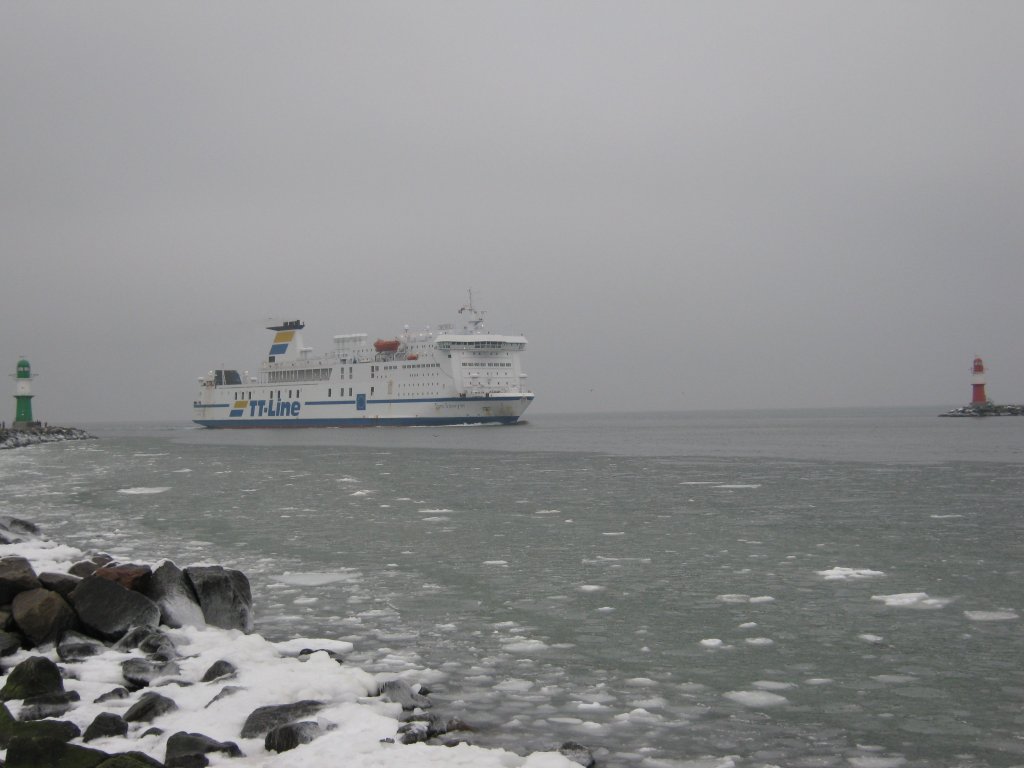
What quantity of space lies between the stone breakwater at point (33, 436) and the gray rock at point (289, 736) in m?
43.3

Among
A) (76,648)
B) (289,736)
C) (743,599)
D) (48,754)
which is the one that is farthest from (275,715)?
(743,599)

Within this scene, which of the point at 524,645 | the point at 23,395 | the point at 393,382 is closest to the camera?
the point at 524,645

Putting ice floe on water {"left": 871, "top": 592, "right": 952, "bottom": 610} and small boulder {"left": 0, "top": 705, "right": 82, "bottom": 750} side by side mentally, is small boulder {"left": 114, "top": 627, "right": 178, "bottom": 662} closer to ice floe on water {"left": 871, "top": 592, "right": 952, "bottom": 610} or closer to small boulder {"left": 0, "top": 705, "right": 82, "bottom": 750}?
small boulder {"left": 0, "top": 705, "right": 82, "bottom": 750}

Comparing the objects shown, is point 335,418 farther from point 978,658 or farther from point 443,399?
point 978,658

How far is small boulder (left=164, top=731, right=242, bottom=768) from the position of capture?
402cm

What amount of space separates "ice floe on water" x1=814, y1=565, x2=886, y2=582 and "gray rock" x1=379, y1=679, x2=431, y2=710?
16.4 feet

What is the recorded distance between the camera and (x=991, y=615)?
6.94m

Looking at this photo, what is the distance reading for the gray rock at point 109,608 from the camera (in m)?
6.25

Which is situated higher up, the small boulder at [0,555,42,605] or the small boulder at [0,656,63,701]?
the small boulder at [0,555,42,605]

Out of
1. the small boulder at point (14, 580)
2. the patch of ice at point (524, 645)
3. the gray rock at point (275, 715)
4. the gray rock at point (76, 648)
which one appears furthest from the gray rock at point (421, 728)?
the small boulder at point (14, 580)

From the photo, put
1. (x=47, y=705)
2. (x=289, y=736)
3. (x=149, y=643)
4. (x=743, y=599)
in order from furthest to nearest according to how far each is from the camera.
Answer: (x=743, y=599) → (x=149, y=643) → (x=47, y=705) → (x=289, y=736)

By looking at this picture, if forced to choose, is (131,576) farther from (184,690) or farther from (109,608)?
(184,690)

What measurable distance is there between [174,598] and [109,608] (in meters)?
0.51

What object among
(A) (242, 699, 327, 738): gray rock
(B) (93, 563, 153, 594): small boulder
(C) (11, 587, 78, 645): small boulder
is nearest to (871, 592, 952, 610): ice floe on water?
(A) (242, 699, 327, 738): gray rock
